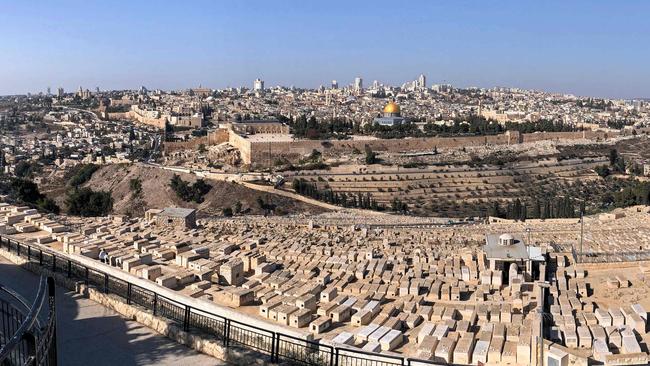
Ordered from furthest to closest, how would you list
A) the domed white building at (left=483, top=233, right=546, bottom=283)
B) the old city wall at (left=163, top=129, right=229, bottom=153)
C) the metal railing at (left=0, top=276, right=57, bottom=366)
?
1. the old city wall at (left=163, top=129, right=229, bottom=153)
2. the domed white building at (left=483, top=233, right=546, bottom=283)
3. the metal railing at (left=0, top=276, right=57, bottom=366)

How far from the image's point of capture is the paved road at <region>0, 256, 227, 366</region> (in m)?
5.41

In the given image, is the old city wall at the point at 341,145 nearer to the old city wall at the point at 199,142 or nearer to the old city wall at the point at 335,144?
the old city wall at the point at 335,144

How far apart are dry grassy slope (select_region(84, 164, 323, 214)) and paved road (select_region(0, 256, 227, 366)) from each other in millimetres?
22957

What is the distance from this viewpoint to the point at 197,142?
48312 mm

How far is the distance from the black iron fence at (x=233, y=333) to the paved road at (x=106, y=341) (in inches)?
Answer: 9.3

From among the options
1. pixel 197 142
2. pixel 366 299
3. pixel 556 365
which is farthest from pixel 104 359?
pixel 197 142

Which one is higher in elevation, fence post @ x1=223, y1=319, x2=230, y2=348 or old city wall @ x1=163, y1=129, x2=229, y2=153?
fence post @ x1=223, y1=319, x2=230, y2=348

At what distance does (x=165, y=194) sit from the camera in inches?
1310

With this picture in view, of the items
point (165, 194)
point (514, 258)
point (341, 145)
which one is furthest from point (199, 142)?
point (514, 258)

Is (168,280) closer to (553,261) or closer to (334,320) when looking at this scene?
(334,320)

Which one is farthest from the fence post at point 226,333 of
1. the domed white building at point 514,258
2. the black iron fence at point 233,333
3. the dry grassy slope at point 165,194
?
the dry grassy slope at point 165,194

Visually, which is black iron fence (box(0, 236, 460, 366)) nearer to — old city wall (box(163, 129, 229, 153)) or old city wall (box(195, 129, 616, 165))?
old city wall (box(195, 129, 616, 165))

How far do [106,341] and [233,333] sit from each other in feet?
4.00

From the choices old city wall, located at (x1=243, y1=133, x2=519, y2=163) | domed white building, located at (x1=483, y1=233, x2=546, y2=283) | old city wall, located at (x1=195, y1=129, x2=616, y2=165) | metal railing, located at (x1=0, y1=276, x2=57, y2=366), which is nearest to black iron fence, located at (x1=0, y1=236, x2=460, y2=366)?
metal railing, located at (x1=0, y1=276, x2=57, y2=366)
